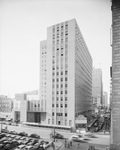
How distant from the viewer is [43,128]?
16516mm

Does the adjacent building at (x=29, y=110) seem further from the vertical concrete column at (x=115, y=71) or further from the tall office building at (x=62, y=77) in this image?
the vertical concrete column at (x=115, y=71)

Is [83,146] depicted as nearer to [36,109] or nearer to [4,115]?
[36,109]

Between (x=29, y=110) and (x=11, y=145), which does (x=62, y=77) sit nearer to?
(x=29, y=110)

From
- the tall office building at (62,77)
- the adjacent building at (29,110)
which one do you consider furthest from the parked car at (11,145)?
the adjacent building at (29,110)

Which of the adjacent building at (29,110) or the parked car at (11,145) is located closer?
the parked car at (11,145)

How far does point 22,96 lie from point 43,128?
26.2 feet

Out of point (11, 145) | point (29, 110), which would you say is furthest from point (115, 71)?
point (29, 110)

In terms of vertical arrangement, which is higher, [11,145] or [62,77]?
[62,77]

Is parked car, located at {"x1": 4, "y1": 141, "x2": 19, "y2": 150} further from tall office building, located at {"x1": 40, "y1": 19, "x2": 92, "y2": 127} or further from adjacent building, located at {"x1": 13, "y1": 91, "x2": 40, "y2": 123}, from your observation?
adjacent building, located at {"x1": 13, "y1": 91, "x2": 40, "y2": 123}

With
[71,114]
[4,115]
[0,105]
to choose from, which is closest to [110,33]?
[71,114]

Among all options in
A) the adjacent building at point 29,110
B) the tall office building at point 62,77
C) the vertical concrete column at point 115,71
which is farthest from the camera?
the adjacent building at point 29,110

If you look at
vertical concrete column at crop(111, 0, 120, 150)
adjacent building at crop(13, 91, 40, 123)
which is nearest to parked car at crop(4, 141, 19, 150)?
vertical concrete column at crop(111, 0, 120, 150)

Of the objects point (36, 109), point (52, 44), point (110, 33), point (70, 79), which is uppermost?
point (52, 44)

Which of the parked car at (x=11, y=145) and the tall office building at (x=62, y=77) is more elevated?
the tall office building at (x=62, y=77)
